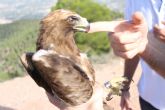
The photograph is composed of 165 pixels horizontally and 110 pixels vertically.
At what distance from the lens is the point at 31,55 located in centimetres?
323

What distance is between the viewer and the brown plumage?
10.3ft

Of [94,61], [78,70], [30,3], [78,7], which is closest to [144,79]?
[78,70]

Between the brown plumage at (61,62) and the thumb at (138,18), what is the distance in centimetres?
31

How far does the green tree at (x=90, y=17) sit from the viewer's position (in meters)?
13.6

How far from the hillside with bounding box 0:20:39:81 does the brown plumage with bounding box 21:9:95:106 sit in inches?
378

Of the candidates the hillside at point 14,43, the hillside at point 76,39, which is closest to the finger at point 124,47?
the hillside at point 76,39

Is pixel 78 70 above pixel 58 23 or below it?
below

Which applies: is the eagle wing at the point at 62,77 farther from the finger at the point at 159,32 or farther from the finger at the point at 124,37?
the finger at the point at 159,32

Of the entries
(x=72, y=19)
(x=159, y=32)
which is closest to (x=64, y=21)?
(x=72, y=19)

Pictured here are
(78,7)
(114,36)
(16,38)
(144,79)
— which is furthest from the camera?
(16,38)

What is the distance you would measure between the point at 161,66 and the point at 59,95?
23.8 inches

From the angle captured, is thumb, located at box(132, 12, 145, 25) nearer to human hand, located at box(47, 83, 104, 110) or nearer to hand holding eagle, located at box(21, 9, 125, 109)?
hand holding eagle, located at box(21, 9, 125, 109)

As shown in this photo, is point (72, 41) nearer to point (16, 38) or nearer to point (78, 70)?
point (78, 70)

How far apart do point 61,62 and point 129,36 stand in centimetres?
40
